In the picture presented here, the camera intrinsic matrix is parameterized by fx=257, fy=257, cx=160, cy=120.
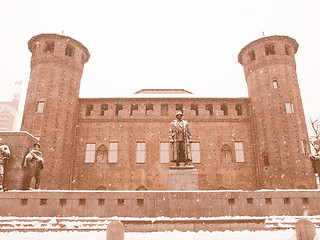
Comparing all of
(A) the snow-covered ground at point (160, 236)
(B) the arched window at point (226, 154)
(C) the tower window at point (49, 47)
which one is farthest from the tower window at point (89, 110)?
(A) the snow-covered ground at point (160, 236)

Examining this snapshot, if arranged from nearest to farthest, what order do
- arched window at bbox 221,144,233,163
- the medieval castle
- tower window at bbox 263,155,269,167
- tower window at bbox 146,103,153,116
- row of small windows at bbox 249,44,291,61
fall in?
1. the medieval castle
2. tower window at bbox 263,155,269,167
3. arched window at bbox 221,144,233,163
4. row of small windows at bbox 249,44,291,61
5. tower window at bbox 146,103,153,116

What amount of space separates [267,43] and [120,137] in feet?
52.1

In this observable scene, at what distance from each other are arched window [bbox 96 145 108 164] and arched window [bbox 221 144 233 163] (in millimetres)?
10138

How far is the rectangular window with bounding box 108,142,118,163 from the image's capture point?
22.2 meters

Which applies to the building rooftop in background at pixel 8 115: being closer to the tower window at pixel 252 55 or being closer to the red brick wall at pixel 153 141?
the red brick wall at pixel 153 141

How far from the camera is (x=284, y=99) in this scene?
21.9 m

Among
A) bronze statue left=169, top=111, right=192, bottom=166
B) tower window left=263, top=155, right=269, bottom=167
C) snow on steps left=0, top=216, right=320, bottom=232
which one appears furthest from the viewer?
tower window left=263, top=155, right=269, bottom=167

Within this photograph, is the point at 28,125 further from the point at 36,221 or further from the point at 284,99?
the point at 284,99

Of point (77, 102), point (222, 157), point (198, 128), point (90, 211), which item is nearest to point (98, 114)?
point (77, 102)

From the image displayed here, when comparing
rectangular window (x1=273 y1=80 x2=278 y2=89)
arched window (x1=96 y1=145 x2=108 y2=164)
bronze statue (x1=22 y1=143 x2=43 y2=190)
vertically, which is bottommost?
bronze statue (x1=22 y1=143 x2=43 y2=190)

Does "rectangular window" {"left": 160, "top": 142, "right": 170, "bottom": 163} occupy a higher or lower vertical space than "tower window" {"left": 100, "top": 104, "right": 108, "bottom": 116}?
lower

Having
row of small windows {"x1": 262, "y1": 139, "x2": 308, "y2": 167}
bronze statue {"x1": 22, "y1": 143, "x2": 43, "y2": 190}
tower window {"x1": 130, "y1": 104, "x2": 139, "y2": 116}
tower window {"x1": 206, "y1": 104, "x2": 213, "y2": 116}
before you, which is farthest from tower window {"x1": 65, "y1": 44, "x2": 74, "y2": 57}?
row of small windows {"x1": 262, "y1": 139, "x2": 308, "y2": 167}

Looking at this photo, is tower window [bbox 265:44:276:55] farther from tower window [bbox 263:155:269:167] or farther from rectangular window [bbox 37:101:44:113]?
rectangular window [bbox 37:101:44:113]

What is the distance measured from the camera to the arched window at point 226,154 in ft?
73.1
